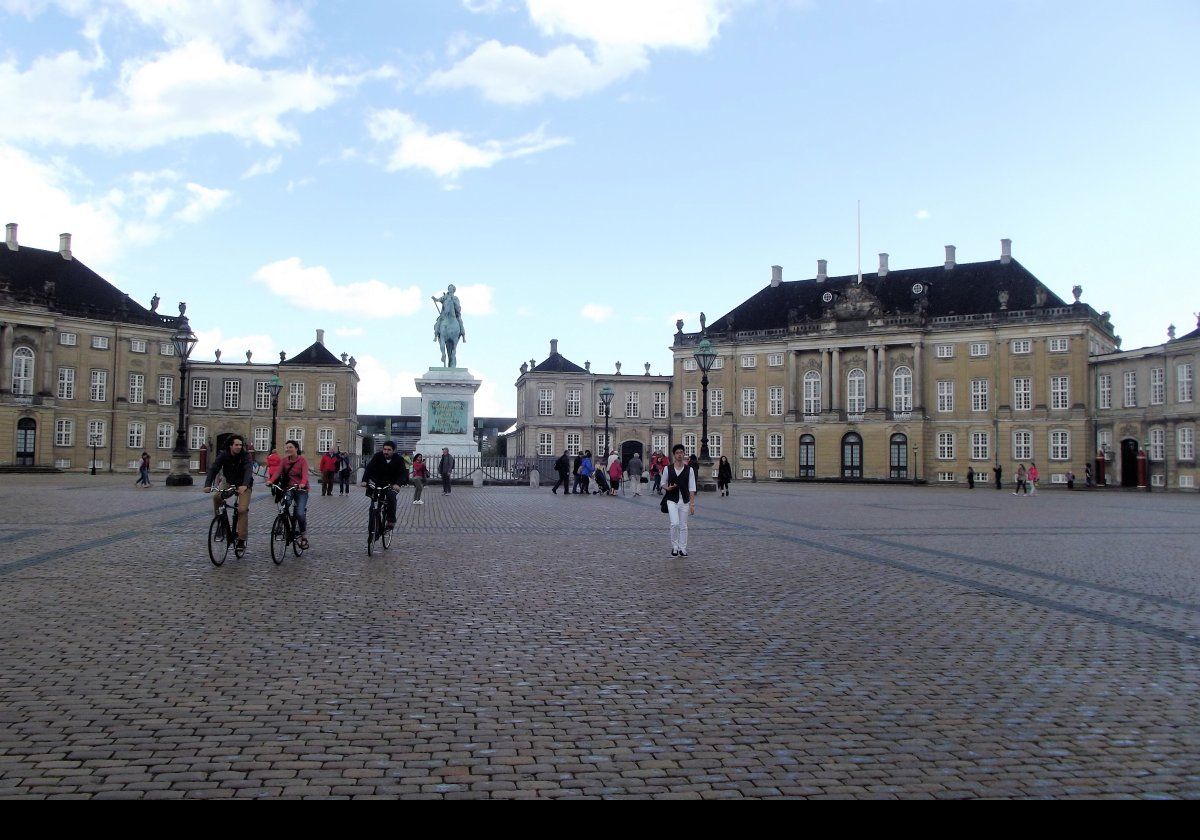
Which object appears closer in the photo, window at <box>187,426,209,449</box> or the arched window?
the arched window

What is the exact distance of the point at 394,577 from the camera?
10.9 meters

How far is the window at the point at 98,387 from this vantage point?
233ft

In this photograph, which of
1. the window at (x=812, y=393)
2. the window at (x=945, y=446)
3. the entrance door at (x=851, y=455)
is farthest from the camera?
the window at (x=812, y=393)

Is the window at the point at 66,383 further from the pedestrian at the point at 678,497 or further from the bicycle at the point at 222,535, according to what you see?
the pedestrian at the point at 678,497

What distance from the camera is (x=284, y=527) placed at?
40.7 ft

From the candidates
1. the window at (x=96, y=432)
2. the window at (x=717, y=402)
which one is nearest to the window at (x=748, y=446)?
the window at (x=717, y=402)

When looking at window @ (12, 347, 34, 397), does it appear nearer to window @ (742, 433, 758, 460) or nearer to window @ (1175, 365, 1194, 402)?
window @ (742, 433, 758, 460)

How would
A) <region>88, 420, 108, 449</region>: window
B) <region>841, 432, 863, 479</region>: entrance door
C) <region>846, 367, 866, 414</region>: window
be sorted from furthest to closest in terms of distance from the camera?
<region>88, 420, 108, 449</region>: window → <region>846, 367, 866, 414</region>: window → <region>841, 432, 863, 479</region>: entrance door

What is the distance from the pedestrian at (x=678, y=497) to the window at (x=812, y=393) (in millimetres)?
60252

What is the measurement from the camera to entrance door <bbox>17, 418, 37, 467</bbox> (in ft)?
218

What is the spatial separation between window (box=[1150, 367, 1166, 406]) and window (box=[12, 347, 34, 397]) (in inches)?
2992

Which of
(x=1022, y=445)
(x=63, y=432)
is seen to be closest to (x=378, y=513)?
(x=1022, y=445)

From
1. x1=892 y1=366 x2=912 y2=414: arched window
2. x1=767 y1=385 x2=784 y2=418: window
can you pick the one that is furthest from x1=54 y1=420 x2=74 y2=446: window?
x1=892 y1=366 x2=912 y2=414: arched window

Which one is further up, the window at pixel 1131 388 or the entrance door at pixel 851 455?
the window at pixel 1131 388
